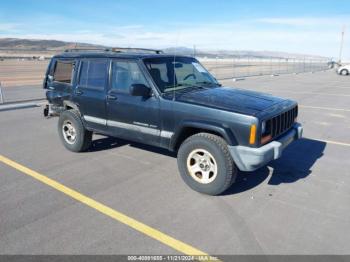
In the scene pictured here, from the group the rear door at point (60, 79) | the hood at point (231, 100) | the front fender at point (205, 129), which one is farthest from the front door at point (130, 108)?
the rear door at point (60, 79)

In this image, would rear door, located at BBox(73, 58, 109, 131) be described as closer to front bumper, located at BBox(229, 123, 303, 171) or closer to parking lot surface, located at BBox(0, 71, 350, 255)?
parking lot surface, located at BBox(0, 71, 350, 255)

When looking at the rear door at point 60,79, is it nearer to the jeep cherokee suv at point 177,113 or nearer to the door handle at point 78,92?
the jeep cherokee suv at point 177,113

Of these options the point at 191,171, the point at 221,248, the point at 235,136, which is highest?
the point at 235,136

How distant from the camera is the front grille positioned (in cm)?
421

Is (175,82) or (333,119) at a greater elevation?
(175,82)

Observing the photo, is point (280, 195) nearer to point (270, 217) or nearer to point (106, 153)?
point (270, 217)

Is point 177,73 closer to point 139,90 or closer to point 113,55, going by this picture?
point 139,90

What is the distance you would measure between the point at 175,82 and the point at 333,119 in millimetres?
6232

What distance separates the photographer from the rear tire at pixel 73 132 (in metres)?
5.68

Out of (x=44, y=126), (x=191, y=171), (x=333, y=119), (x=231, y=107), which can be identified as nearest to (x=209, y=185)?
(x=191, y=171)

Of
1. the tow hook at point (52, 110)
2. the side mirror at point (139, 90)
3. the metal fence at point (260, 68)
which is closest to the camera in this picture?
the side mirror at point (139, 90)

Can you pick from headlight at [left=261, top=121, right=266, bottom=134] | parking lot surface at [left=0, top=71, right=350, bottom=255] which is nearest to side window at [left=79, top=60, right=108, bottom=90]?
parking lot surface at [left=0, top=71, right=350, bottom=255]

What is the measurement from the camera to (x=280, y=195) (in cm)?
425

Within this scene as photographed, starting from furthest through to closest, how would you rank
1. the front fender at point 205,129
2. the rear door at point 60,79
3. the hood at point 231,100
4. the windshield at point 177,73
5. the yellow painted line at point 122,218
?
the rear door at point 60,79, the windshield at point 177,73, the hood at point 231,100, the front fender at point 205,129, the yellow painted line at point 122,218
